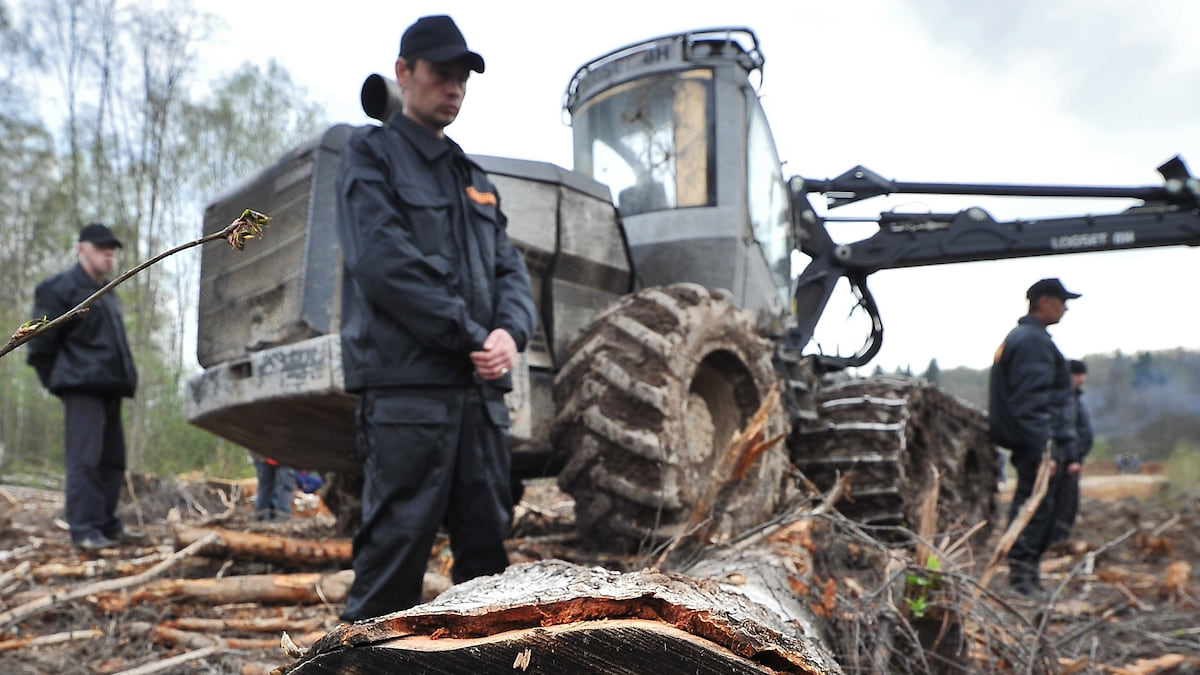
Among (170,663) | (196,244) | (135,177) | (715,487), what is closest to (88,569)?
(170,663)

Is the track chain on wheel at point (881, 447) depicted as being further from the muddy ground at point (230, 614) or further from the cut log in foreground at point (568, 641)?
the cut log in foreground at point (568, 641)

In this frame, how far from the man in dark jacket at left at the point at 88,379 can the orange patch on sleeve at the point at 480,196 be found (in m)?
2.69

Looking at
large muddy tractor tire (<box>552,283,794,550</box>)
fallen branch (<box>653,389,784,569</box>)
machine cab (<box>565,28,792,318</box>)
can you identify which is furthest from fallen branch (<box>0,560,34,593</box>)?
machine cab (<box>565,28,792,318</box>)

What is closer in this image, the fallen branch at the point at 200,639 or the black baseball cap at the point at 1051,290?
the fallen branch at the point at 200,639

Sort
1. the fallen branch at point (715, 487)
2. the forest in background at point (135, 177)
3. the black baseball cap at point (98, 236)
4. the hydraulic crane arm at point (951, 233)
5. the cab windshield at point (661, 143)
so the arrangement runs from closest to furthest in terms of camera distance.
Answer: the fallen branch at point (715, 487), the black baseball cap at point (98, 236), the cab windshield at point (661, 143), the hydraulic crane arm at point (951, 233), the forest in background at point (135, 177)

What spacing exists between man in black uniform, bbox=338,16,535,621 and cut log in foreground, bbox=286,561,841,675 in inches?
59.0

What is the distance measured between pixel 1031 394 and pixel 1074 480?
106 cm

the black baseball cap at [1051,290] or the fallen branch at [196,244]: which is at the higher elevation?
the black baseball cap at [1051,290]

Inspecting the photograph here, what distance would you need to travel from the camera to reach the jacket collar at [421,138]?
2.64 metres

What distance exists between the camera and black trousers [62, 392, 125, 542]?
4.38m

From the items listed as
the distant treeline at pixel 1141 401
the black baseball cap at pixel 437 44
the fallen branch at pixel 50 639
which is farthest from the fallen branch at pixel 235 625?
the distant treeline at pixel 1141 401

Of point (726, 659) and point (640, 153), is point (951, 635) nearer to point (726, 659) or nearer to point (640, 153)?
point (726, 659)

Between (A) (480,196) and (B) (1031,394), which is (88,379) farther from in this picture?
(B) (1031,394)

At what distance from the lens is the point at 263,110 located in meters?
19.6
